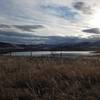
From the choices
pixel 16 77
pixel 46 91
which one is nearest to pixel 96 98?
pixel 46 91

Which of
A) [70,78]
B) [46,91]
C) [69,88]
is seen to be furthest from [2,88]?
[70,78]

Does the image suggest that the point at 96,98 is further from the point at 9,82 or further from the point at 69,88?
the point at 9,82

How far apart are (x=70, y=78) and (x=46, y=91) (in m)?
2.01

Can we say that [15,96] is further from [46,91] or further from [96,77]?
[96,77]

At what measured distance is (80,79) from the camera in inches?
369

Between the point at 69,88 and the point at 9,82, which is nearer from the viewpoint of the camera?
the point at 69,88

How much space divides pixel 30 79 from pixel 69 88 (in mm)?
1787

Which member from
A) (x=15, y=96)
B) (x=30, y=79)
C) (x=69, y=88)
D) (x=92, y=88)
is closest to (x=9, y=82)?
(x=30, y=79)

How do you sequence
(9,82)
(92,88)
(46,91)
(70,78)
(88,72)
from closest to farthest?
(46,91), (92,88), (9,82), (70,78), (88,72)

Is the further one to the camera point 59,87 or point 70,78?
point 70,78

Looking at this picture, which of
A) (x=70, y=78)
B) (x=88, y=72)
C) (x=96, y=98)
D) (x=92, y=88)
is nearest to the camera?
(x=96, y=98)

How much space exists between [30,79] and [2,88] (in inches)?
55.4

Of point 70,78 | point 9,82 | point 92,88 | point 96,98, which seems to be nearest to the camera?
point 96,98

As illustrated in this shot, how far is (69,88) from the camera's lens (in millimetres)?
7844
